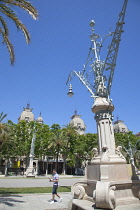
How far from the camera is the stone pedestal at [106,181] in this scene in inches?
182

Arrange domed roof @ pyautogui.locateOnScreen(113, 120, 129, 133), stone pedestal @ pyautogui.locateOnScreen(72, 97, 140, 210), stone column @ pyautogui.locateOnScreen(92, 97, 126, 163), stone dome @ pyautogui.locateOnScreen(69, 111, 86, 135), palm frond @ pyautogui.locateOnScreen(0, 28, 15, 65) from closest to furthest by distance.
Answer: stone pedestal @ pyautogui.locateOnScreen(72, 97, 140, 210)
stone column @ pyautogui.locateOnScreen(92, 97, 126, 163)
palm frond @ pyautogui.locateOnScreen(0, 28, 15, 65)
stone dome @ pyautogui.locateOnScreen(69, 111, 86, 135)
domed roof @ pyautogui.locateOnScreen(113, 120, 129, 133)

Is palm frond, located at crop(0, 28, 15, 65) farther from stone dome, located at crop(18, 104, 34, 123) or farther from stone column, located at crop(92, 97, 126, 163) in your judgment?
stone dome, located at crop(18, 104, 34, 123)

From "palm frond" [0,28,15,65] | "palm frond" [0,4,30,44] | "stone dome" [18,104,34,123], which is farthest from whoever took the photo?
"stone dome" [18,104,34,123]

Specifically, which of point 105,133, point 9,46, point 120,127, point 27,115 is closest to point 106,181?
point 105,133

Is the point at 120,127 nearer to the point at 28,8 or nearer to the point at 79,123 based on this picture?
the point at 79,123

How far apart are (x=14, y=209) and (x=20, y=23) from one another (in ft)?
25.9

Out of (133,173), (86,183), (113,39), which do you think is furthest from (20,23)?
(133,173)

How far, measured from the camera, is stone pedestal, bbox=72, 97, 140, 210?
4.62 m

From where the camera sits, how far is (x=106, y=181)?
5.29 metres

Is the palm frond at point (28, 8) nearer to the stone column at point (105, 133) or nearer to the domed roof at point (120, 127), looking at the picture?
the stone column at point (105, 133)

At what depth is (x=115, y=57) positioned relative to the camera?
Result: 836 cm

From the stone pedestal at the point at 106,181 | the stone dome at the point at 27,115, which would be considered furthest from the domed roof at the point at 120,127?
the stone pedestal at the point at 106,181

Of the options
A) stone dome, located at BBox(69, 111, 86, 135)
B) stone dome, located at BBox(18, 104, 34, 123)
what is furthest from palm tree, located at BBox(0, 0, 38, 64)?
stone dome, located at BBox(69, 111, 86, 135)

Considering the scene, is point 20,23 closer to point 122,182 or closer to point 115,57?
point 115,57
